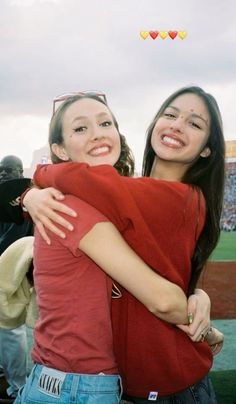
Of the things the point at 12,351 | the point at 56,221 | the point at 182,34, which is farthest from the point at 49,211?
the point at 182,34

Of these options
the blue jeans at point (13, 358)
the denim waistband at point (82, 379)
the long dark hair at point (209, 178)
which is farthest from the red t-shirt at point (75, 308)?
the blue jeans at point (13, 358)

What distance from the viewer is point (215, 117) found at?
6.13ft

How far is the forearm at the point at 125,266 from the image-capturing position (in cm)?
131

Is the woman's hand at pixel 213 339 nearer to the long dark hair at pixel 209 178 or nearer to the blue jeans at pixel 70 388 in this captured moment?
the long dark hair at pixel 209 178

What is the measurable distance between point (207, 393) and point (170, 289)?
1.55 feet

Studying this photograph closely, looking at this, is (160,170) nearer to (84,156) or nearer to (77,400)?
(84,156)

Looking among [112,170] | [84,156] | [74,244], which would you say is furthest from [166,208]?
[84,156]

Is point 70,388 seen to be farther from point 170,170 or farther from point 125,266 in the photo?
point 170,170

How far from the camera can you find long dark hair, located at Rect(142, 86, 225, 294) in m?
1.77

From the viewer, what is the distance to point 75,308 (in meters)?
1.35

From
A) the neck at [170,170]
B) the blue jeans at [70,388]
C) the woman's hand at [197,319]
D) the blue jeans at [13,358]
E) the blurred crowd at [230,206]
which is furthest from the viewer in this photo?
the blurred crowd at [230,206]

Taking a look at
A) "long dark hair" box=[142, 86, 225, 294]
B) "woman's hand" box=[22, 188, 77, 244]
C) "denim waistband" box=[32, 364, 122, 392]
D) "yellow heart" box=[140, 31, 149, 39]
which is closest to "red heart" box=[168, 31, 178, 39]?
"yellow heart" box=[140, 31, 149, 39]

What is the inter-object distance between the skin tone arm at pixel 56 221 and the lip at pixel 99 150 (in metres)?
0.26

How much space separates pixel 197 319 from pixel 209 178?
0.62 m
